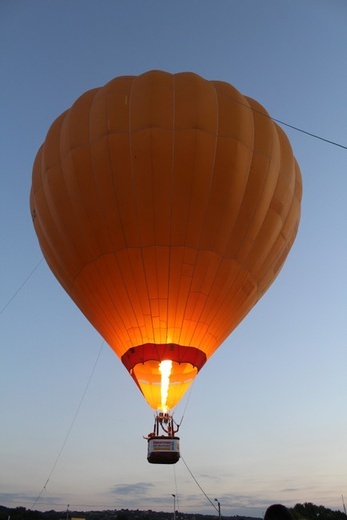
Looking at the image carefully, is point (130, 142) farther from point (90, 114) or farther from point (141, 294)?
point (141, 294)

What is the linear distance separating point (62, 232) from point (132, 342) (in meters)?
2.03

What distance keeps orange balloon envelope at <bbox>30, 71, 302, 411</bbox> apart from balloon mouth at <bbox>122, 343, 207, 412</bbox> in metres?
0.02

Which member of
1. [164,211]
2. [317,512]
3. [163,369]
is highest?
[164,211]

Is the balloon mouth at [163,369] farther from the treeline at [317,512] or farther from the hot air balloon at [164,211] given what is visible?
the treeline at [317,512]

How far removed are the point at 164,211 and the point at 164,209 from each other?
0.03 metres

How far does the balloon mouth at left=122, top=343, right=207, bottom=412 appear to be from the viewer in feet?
24.2

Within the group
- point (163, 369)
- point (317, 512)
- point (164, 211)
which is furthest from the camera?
point (317, 512)

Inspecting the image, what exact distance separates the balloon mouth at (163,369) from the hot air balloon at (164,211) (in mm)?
A: 18

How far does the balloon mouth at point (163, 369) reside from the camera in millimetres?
7387

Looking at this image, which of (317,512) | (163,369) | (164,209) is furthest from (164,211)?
(317,512)

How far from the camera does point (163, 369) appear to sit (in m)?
7.54

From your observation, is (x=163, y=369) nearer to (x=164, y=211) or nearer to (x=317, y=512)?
(x=164, y=211)

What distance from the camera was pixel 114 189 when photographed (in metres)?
7.21

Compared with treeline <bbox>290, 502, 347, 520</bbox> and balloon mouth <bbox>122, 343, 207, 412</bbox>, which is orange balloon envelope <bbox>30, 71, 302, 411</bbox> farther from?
treeline <bbox>290, 502, 347, 520</bbox>
